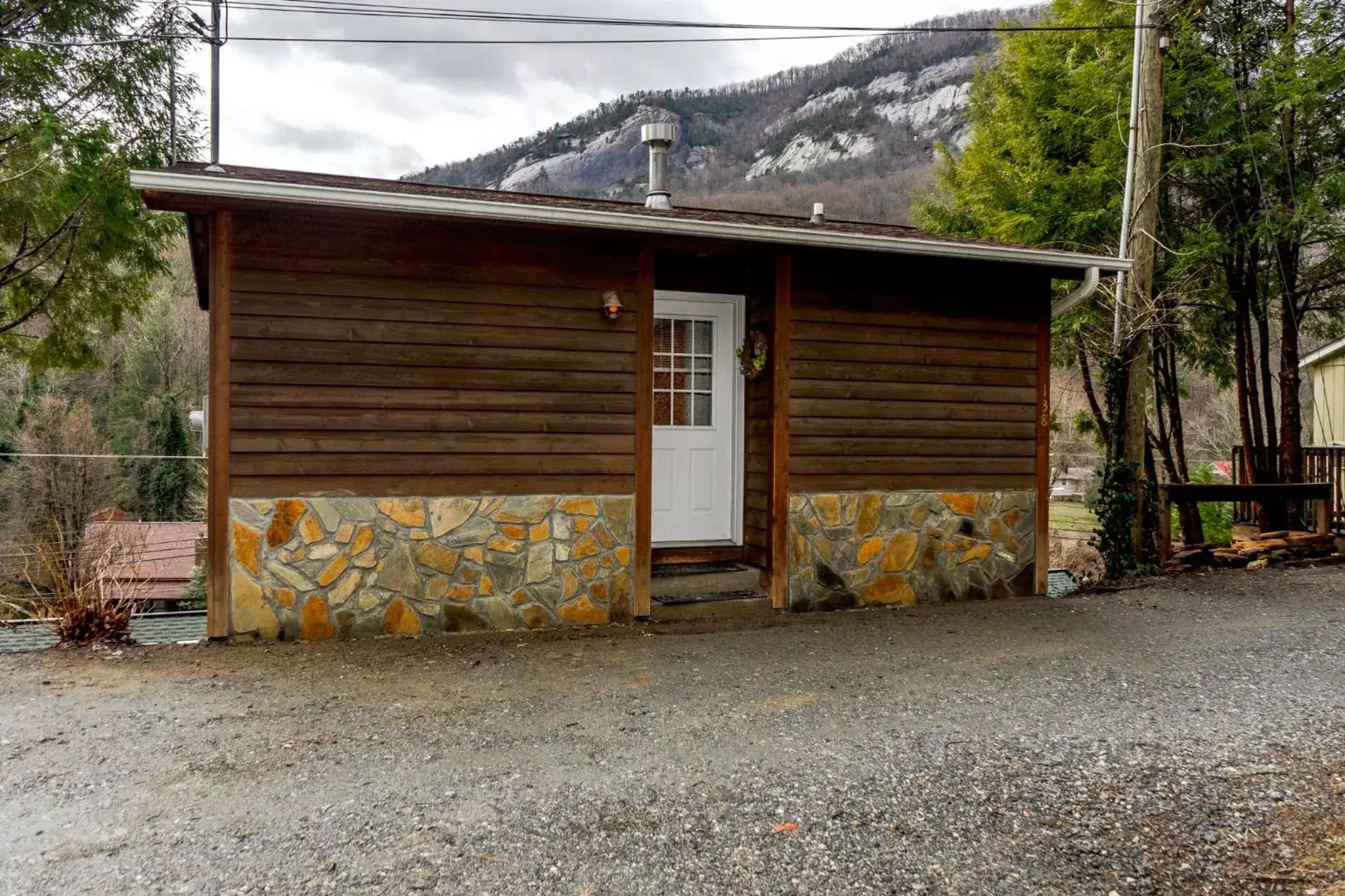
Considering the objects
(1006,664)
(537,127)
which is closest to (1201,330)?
(1006,664)

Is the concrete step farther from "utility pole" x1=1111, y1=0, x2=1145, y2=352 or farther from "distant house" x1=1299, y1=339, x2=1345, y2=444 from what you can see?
"distant house" x1=1299, y1=339, x2=1345, y2=444

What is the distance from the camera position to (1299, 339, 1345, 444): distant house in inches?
481

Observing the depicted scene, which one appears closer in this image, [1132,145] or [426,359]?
[426,359]

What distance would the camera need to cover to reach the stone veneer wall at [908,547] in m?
5.72

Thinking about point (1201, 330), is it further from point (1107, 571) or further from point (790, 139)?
point (790, 139)

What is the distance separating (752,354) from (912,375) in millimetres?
1185

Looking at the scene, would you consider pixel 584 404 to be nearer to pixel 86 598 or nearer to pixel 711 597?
pixel 711 597

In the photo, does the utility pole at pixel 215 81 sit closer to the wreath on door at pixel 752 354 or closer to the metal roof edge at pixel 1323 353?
the wreath on door at pixel 752 354

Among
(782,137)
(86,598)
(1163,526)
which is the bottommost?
(86,598)

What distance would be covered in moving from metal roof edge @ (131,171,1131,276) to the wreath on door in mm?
717

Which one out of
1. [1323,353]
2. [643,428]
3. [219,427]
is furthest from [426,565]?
[1323,353]

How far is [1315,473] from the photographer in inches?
364

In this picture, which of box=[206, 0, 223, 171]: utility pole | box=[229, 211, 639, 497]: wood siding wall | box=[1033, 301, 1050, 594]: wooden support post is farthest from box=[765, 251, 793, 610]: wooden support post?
box=[206, 0, 223, 171]: utility pole

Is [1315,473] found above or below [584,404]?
below
